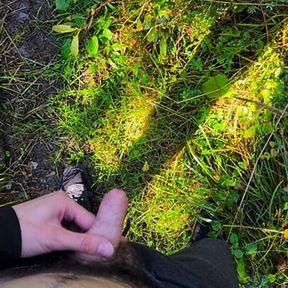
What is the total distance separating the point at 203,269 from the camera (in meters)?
1.42

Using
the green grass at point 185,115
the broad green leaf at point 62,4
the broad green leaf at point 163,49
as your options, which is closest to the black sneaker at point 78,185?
the green grass at point 185,115

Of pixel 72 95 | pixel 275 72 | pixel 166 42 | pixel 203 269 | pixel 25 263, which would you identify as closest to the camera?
pixel 25 263

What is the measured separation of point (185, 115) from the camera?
6.88 ft

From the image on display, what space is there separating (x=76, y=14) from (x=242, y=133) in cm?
84

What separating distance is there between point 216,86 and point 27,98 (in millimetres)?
809

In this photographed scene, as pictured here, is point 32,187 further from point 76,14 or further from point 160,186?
point 76,14

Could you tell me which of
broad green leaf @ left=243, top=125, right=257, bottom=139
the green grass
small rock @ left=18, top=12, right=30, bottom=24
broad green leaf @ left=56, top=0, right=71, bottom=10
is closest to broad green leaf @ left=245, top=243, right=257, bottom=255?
the green grass

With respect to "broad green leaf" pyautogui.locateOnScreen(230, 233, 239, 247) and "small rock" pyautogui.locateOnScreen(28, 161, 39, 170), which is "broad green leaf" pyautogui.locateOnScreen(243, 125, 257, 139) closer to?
"broad green leaf" pyautogui.locateOnScreen(230, 233, 239, 247)

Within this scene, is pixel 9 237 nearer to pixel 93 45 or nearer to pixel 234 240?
pixel 234 240

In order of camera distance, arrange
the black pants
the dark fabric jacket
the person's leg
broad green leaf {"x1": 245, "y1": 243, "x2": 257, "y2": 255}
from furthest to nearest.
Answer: broad green leaf {"x1": 245, "y1": 243, "x2": 257, "y2": 255}
the person's leg
the black pants
the dark fabric jacket

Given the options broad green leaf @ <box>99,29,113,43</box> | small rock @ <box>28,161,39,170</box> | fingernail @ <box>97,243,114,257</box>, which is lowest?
small rock @ <box>28,161,39,170</box>

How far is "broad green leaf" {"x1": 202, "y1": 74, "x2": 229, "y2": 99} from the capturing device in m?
2.02

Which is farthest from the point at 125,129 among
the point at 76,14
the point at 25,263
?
the point at 25,263

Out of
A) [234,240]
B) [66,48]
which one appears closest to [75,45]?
[66,48]
